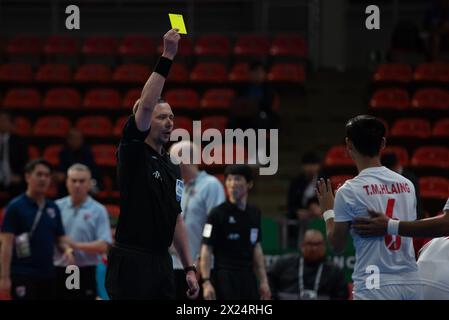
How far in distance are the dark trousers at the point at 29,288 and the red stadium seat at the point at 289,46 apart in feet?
29.8

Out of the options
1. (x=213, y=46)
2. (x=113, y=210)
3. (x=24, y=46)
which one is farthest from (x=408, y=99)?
(x=24, y=46)

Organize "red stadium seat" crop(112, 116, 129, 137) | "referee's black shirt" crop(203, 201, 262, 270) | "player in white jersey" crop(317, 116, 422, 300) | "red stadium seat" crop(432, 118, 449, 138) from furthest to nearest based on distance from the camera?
"red stadium seat" crop(112, 116, 129, 137), "red stadium seat" crop(432, 118, 449, 138), "referee's black shirt" crop(203, 201, 262, 270), "player in white jersey" crop(317, 116, 422, 300)

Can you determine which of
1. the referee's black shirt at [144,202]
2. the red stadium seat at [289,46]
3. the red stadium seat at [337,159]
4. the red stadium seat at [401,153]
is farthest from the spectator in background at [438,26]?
the referee's black shirt at [144,202]

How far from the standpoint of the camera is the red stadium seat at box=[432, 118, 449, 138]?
46.1ft

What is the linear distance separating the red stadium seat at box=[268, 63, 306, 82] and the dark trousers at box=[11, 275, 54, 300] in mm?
7992

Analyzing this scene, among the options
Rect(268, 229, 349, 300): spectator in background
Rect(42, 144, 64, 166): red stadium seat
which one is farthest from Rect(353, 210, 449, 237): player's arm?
Rect(42, 144, 64, 166): red stadium seat

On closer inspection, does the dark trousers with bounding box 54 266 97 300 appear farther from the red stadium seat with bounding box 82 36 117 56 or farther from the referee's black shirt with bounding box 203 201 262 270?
the red stadium seat with bounding box 82 36 117 56

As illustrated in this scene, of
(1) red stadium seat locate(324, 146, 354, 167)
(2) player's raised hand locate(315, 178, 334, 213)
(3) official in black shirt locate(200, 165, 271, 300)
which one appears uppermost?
(1) red stadium seat locate(324, 146, 354, 167)

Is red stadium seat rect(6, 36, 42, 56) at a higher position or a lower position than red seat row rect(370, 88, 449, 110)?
higher

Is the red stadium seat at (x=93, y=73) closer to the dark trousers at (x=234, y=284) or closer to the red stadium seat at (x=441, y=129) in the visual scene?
the red stadium seat at (x=441, y=129)

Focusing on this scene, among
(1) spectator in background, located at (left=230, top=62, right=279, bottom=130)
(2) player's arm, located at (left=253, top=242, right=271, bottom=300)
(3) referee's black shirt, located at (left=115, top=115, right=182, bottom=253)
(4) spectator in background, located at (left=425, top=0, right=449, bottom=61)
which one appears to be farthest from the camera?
(4) spectator in background, located at (left=425, top=0, right=449, bottom=61)

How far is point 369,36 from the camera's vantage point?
763 inches

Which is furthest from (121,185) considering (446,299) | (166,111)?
(446,299)
